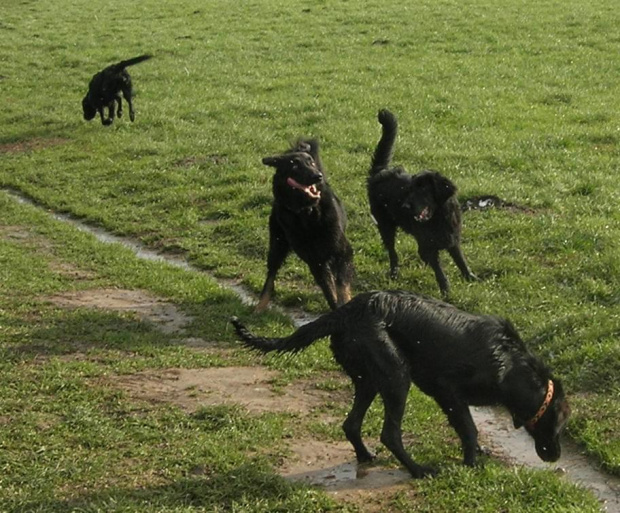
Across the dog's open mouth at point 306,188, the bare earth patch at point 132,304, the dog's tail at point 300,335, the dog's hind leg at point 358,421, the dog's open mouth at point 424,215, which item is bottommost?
the bare earth patch at point 132,304

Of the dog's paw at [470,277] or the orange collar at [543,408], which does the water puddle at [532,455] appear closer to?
the orange collar at [543,408]

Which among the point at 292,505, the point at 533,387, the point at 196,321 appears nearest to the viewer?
the point at 292,505

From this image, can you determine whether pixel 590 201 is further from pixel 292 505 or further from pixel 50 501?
pixel 50 501

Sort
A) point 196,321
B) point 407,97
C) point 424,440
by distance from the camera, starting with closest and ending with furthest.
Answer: point 424,440
point 196,321
point 407,97

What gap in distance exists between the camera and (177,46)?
78.5 feet

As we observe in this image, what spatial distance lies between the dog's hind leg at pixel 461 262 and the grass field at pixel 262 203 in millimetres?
96

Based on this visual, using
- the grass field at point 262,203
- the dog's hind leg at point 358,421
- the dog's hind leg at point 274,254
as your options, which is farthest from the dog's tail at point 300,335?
the dog's hind leg at point 274,254

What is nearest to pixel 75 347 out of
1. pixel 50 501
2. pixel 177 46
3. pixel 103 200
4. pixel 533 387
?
pixel 50 501

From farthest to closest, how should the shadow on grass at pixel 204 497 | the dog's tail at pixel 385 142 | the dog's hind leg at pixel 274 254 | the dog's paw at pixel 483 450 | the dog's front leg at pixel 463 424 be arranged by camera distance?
the dog's tail at pixel 385 142, the dog's hind leg at pixel 274 254, the dog's paw at pixel 483 450, the dog's front leg at pixel 463 424, the shadow on grass at pixel 204 497

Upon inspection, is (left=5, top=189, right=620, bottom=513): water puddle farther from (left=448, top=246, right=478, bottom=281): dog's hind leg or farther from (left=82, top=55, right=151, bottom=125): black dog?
(left=82, top=55, right=151, bottom=125): black dog

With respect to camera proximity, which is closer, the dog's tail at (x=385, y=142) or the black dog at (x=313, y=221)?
the black dog at (x=313, y=221)

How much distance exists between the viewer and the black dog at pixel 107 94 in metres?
17.8

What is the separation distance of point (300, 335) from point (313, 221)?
9.31 feet

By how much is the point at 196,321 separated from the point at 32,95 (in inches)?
546
